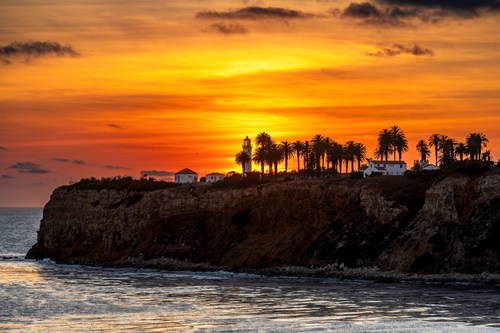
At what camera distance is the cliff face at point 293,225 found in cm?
10871

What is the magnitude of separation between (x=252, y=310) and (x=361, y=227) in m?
47.5

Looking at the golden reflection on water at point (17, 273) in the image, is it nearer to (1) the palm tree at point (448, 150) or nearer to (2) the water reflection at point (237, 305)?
(2) the water reflection at point (237, 305)

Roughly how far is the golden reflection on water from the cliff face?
13.1 m

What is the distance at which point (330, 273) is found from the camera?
362ft

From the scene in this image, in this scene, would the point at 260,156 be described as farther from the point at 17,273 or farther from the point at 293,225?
the point at 17,273

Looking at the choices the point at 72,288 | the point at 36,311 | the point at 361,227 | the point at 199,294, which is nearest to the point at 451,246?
the point at 361,227

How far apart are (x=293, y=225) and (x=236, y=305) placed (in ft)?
160

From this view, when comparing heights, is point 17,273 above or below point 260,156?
below

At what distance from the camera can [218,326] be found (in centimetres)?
6688

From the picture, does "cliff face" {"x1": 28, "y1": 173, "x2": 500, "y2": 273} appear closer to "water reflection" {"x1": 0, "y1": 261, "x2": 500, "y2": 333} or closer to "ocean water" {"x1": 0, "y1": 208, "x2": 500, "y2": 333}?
"ocean water" {"x1": 0, "y1": 208, "x2": 500, "y2": 333}

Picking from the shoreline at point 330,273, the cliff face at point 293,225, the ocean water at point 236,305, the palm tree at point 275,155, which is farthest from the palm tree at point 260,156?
the ocean water at point 236,305

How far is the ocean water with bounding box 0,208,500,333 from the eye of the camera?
219 feet

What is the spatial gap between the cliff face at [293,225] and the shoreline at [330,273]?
→ 5.50 ft

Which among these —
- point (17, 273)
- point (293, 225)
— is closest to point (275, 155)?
point (293, 225)
